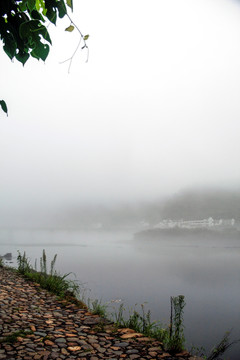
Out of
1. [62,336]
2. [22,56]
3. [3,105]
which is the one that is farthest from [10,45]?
[62,336]

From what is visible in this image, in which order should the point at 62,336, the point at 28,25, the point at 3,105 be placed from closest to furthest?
the point at 28,25, the point at 3,105, the point at 62,336

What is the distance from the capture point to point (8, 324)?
3.68 metres

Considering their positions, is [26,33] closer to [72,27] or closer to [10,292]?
[72,27]

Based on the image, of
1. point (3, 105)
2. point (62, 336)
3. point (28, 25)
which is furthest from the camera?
point (62, 336)

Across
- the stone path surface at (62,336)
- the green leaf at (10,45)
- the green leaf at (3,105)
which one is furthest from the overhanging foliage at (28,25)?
the stone path surface at (62,336)

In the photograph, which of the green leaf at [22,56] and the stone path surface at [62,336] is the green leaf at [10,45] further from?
the stone path surface at [62,336]

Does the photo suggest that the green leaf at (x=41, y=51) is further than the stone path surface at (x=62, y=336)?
No

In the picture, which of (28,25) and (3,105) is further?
(3,105)

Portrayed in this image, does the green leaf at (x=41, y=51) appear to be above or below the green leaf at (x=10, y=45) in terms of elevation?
below

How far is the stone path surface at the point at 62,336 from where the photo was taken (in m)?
2.92

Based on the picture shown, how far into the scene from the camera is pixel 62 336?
3430 millimetres

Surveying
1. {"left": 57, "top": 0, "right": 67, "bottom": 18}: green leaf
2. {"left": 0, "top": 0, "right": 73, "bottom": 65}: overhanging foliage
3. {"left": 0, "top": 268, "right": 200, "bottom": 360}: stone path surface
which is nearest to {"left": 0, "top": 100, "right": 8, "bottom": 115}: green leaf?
{"left": 0, "top": 0, "right": 73, "bottom": 65}: overhanging foliage

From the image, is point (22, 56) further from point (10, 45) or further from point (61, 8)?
point (61, 8)

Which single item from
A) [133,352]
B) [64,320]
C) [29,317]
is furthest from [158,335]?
[29,317]
